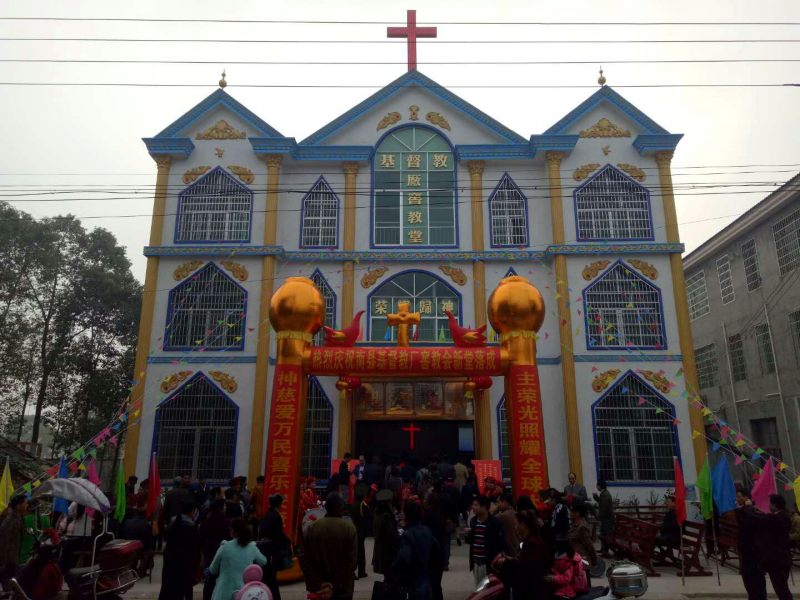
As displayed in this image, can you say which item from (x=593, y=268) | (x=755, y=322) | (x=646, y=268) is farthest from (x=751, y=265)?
(x=593, y=268)

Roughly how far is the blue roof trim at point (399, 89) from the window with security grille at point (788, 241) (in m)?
9.81

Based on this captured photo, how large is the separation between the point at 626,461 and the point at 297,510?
30.8 feet

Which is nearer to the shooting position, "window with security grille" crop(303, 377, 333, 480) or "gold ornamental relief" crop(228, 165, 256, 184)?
"window with security grille" crop(303, 377, 333, 480)

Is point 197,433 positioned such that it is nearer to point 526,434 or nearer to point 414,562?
point 526,434

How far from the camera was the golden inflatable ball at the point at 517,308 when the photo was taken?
10.6 metres

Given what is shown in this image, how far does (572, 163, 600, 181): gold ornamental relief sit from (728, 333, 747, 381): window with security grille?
1050 cm

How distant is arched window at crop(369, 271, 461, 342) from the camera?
53.3ft

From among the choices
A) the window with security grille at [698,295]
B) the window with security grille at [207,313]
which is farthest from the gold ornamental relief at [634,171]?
the window with security grille at [207,313]

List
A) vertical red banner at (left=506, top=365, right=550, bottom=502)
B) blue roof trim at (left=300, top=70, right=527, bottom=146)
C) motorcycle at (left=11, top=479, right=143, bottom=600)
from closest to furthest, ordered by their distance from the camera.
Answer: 1. motorcycle at (left=11, top=479, right=143, bottom=600)
2. vertical red banner at (left=506, top=365, right=550, bottom=502)
3. blue roof trim at (left=300, top=70, right=527, bottom=146)

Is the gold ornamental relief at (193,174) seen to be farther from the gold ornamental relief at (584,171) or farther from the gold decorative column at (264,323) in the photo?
the gold ornamental relief at (584,171)

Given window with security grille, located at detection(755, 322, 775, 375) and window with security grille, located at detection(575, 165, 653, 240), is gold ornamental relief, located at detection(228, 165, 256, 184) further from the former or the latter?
window with security grille, located at detection(755, 322, 775, 375)

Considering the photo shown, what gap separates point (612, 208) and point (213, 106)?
41.1 feet

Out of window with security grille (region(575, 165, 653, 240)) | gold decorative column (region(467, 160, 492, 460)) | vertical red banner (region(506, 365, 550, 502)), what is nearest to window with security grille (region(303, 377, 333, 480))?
gold decorative column (region(467, 160, 492, 460))

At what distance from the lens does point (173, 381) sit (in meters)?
15.6
